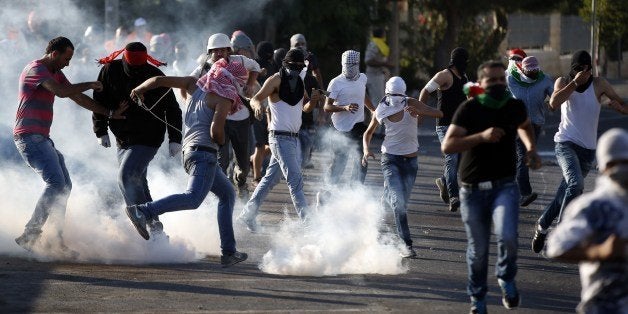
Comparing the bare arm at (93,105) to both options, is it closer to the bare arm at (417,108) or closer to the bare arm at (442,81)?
the bare arm at (417,108)

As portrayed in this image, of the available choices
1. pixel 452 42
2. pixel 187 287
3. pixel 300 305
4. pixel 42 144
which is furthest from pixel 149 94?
pixel 452 42

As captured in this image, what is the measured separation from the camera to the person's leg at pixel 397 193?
31.9ft

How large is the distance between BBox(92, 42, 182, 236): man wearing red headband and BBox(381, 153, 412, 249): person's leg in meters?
1.71

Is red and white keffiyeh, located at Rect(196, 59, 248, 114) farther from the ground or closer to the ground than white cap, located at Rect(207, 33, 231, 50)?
closer to the ground

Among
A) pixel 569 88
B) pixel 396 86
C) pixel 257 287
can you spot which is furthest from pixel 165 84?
pixel 569 88

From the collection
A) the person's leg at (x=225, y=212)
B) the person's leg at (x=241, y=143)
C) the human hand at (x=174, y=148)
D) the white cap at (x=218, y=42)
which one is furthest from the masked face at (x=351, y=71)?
the person's leg at (x=225, y=212)

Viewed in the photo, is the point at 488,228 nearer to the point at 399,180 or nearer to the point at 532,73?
the point at 399,180

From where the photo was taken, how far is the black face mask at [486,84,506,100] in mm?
7277

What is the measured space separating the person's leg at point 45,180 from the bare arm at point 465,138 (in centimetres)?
354

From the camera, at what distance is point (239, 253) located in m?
9.23


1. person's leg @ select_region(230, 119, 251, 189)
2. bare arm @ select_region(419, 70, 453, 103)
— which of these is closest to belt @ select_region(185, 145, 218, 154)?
person's leg @ select_region(230, 119, 251, 189)

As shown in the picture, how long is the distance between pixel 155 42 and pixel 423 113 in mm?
9200

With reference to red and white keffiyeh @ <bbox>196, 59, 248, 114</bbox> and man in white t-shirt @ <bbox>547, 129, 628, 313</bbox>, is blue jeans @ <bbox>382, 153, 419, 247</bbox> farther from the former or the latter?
man in white t-shirt @ <bbox>547, 129, 628, 313</bbox>

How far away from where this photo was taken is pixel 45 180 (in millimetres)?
9516
